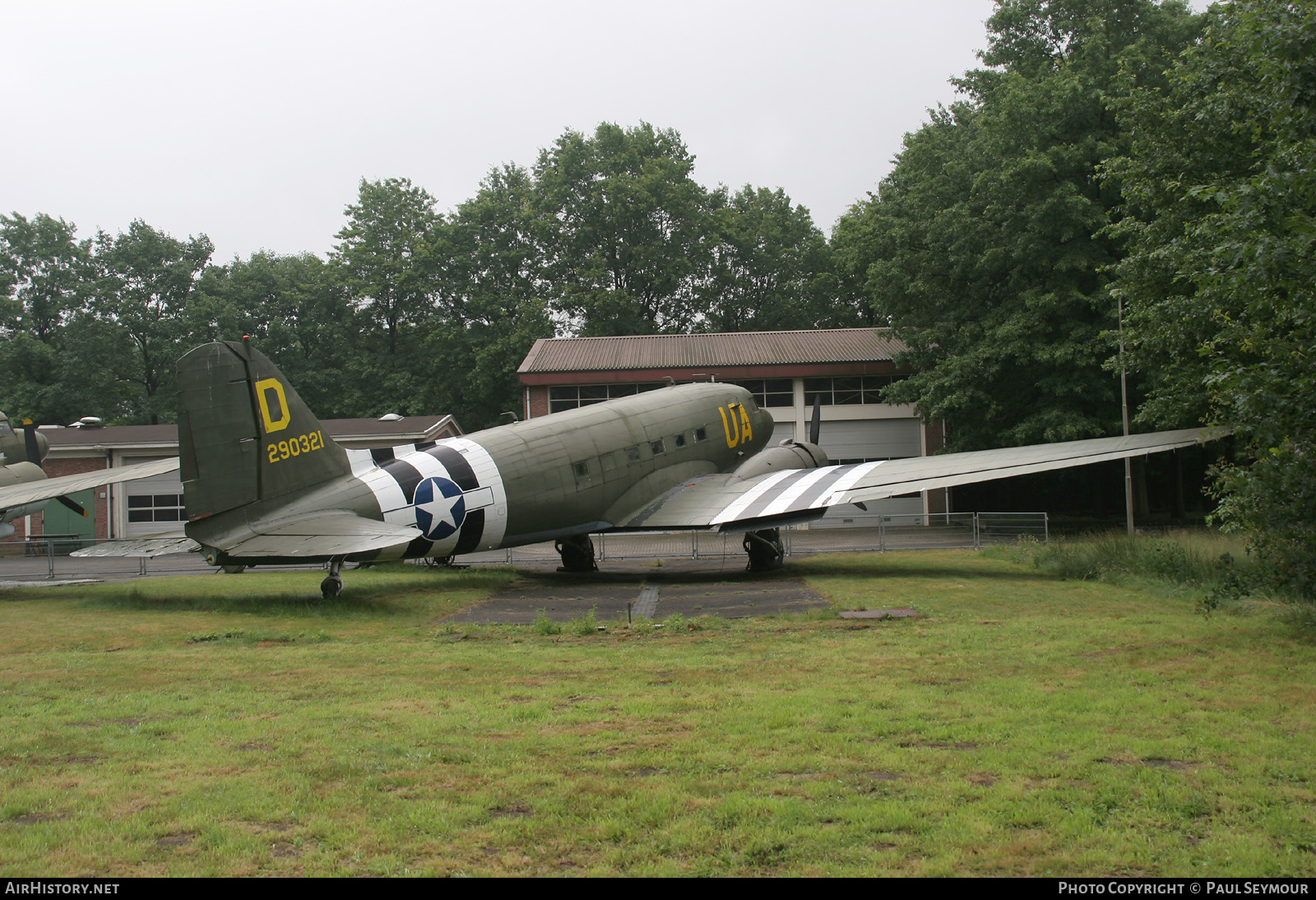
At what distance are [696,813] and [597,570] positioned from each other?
17.7 metres

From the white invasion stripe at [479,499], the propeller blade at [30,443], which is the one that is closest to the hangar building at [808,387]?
the propeller blade at [30,443]

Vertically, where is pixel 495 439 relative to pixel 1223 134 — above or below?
below

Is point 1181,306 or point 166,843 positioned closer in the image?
point 166,843

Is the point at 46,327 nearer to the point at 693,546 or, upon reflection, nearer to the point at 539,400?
the point at 539,400

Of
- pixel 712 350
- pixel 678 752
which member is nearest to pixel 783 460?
pixel 678 752

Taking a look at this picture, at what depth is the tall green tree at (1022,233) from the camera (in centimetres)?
3194

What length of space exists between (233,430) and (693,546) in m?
17.5

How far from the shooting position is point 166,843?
477 centimetres

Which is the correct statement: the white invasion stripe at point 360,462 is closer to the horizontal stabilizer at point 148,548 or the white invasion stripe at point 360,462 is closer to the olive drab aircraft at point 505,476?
the olive drab aircraft at point 505,476

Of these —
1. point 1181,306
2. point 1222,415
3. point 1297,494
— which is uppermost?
point 1181,306

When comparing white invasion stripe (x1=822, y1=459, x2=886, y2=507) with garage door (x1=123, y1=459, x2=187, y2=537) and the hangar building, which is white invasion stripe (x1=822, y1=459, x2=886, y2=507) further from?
garage door (x1=123, y1=459, x2=187, y2=537)

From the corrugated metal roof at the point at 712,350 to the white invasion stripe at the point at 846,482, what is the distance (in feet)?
72.7
